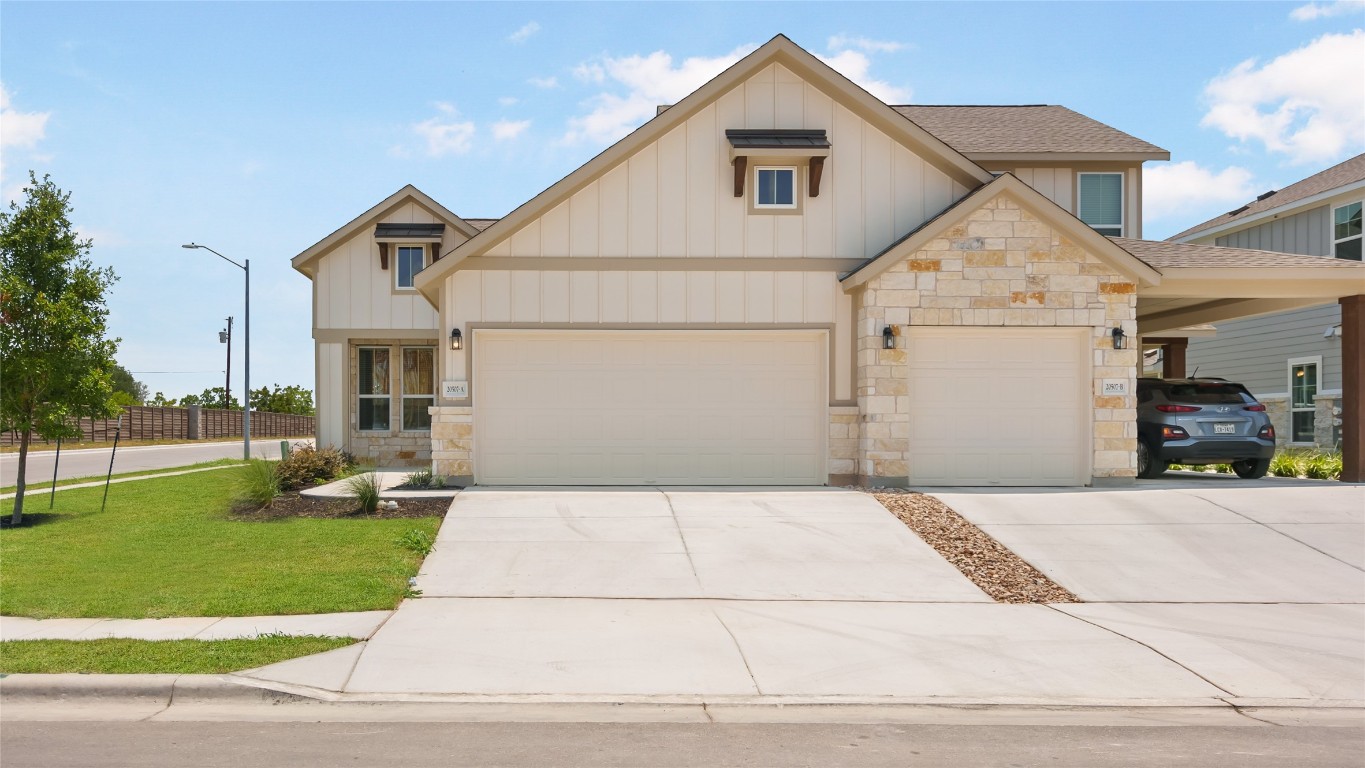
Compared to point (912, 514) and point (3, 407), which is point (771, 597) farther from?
point (3, 407)

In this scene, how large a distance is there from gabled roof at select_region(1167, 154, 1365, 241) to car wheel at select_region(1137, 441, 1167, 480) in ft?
35.4

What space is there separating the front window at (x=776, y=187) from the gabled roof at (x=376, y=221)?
774 cm

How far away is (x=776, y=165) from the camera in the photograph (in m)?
14.6

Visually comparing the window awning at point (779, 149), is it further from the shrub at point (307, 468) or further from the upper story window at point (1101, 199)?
the shrub at point (307, 468)

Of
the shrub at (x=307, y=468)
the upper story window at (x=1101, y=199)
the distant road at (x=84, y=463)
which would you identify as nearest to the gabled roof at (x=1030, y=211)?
the upper story window at (x=1101, y=199)

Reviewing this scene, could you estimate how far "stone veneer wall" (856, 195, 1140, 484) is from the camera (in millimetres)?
13844

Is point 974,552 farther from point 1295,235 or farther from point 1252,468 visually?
point 1295,235

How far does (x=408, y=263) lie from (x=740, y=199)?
9.05 meters

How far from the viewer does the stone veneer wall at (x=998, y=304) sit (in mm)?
13844

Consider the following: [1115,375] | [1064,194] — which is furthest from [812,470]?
[1064,194]

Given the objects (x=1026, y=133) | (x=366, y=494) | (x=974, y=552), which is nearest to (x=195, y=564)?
(x=366, y=494)

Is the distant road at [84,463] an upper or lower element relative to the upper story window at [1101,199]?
lower

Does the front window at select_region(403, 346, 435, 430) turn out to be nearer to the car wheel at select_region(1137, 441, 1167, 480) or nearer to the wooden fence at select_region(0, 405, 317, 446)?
the car wheel at select_region(1137, 441, 1167, 480)

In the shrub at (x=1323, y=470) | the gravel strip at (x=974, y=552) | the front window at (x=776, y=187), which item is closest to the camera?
the gravel strip at (x=974, y=552)
